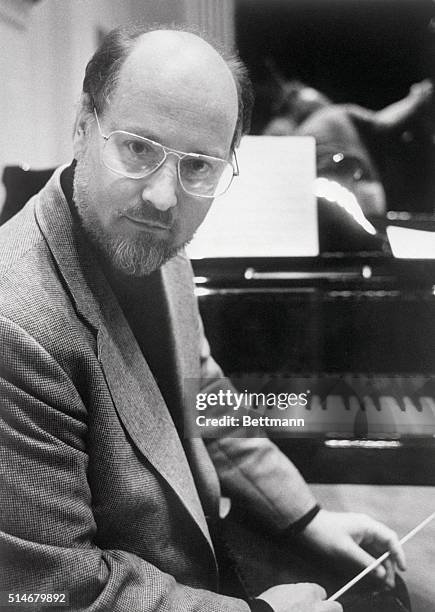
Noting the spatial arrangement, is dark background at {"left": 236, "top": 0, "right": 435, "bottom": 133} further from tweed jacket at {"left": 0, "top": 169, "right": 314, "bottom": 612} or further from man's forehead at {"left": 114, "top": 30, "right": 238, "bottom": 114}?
tweed jacket at {"left": 0, "top": 169, "right": 314, "bottom": 612}

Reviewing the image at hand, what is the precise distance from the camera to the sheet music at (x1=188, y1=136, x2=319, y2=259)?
1.32m

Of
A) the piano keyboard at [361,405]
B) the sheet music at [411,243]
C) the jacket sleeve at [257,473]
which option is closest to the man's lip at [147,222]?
the jacket sleeve at [257,473]

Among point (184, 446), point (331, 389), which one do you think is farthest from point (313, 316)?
point (184, 446)

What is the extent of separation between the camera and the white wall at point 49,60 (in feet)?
4.07

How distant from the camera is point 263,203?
4.33 ft

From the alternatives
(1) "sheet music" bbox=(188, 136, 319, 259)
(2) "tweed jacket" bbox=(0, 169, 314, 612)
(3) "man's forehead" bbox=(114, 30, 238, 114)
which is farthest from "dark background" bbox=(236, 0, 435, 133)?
(2) "tweed jacket" bbox=(0, 169, 314, 612)

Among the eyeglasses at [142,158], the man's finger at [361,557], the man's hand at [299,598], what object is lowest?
the man's hand at [299,598]

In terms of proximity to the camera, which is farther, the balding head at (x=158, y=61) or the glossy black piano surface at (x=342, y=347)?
the glossy black piano surface at (x=342, y=347)

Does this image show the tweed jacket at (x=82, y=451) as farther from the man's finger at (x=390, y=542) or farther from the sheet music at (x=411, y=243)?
the sheet music at (x=411, y=243)

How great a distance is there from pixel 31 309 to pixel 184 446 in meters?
0.45

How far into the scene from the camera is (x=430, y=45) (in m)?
1.34

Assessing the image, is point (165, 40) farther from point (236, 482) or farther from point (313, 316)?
point (236, 482)

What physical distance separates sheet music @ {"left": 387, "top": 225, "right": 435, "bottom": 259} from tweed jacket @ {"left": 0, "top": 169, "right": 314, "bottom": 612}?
66cm

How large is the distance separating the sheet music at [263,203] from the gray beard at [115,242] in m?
0.22
